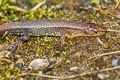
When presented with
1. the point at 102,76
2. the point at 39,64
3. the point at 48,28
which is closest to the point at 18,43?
the point at 48,28

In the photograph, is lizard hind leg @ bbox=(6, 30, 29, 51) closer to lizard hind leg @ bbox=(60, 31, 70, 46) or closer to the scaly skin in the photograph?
the scaly skin

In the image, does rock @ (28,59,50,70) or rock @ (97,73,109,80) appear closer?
rock @ (97,73,109,80)

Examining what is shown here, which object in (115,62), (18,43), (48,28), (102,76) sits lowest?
(102,76)

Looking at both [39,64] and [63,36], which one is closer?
[39,64]

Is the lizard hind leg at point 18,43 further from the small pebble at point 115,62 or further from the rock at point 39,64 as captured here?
the small pebble at point 115,62

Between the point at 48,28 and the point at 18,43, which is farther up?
the point at 48,28

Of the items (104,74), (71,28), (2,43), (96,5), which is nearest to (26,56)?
(2,43)

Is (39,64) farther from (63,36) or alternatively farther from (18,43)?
(63,36)

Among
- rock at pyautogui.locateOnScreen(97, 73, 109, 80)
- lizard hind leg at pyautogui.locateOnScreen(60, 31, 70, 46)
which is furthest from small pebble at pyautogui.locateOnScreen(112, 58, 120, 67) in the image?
lizard hind leg at pyautogui.locateOnScreen(60, 31, 70, 46)

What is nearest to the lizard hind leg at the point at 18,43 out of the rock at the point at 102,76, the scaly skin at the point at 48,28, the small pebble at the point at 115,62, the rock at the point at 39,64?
the scaly skin at the point at 48,28
